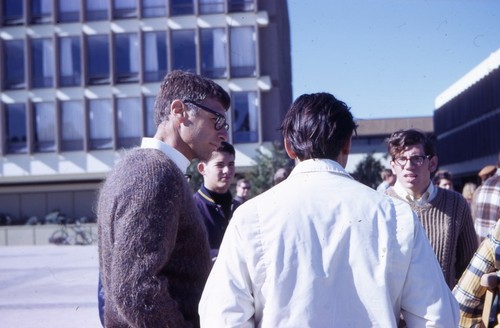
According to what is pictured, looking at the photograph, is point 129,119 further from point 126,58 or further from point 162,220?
point 162,220

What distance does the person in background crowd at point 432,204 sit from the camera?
3.90 m

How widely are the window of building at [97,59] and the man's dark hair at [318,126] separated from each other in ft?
107

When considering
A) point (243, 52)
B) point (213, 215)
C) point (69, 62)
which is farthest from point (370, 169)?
point (213, 215)

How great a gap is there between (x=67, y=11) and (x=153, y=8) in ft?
15.0

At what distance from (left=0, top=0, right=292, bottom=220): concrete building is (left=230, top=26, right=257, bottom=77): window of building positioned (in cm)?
5

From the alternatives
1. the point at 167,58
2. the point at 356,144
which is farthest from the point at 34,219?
the point at 356,144

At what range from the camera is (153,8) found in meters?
33.3

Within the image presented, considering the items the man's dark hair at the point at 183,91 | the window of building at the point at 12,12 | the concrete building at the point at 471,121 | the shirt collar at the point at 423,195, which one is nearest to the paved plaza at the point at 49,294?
the shirt collar at the point at 423,195

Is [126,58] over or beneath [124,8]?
beneath

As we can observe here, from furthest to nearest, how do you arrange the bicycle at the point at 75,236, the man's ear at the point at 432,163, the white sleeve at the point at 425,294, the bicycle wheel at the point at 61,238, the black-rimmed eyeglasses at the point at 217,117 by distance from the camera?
the bicycle wheel at the point at 61,238, the bicycle at the point at 75,236, the man's ear at the point at 432,163, the black-rimmed eyeglasses at the point at 217,117, the white sleeve at the point at 425,294

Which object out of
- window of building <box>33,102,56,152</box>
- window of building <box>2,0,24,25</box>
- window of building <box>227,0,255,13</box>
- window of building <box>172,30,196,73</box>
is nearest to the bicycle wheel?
window of building <box>33,102,56,152</box>

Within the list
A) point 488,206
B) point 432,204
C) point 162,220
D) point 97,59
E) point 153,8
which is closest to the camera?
point 162,220

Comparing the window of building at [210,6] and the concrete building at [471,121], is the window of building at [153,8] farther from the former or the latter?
the concrete building at [471,121]

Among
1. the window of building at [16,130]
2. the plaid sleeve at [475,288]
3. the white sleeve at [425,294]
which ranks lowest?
the plaid sleeve at [475,288]
